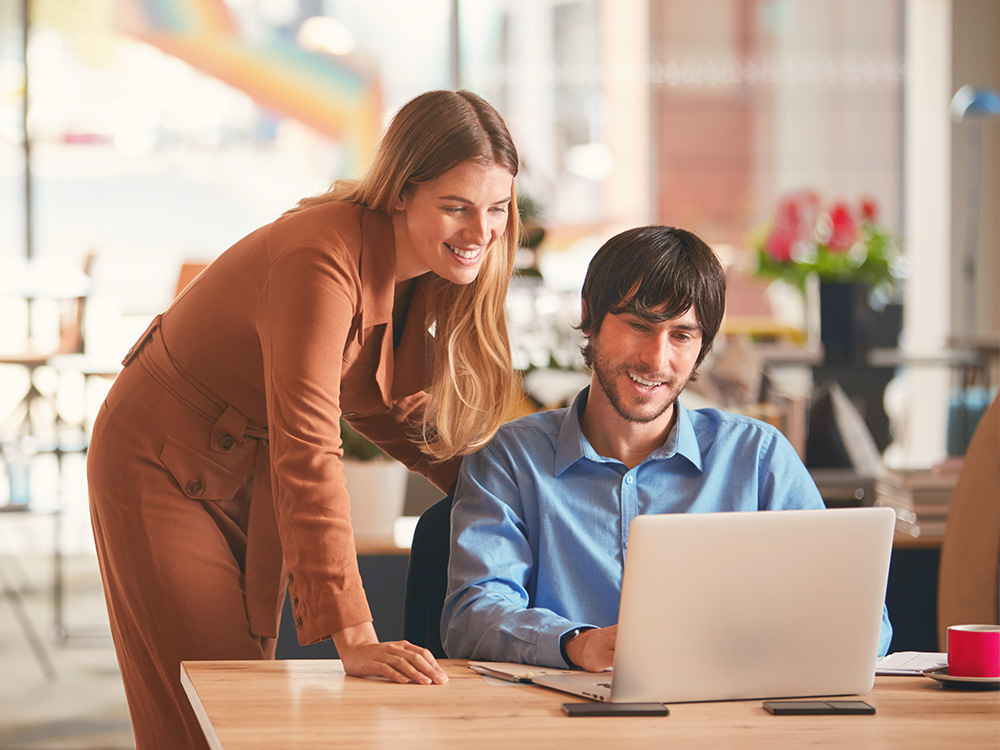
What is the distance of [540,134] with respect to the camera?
28.5 ft

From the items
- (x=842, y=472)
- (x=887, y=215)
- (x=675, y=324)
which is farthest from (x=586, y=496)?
(x=887, y=215)

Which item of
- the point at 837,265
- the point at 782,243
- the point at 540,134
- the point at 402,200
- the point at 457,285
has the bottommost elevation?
the point at 457,285

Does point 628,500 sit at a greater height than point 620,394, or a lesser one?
lesser

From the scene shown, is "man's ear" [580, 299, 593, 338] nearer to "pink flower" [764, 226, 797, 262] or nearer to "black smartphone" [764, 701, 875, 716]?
"black smartphone" [764, 701, 875, 716]

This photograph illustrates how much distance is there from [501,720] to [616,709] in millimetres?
121

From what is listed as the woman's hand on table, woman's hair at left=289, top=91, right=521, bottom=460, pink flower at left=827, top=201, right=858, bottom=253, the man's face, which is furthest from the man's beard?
pink flower at left=827, top=201, right=858, bottom=253

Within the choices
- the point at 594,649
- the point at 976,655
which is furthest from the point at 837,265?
the point at 594,649

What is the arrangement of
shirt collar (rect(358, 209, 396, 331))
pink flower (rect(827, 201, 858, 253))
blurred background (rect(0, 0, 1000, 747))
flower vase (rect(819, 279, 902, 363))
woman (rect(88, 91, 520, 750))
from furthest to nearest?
blurred background (rect(0, 0, 1000, 747)) < pink flower (rect(827, 201, 858, 253)) < flower vase (rect(819, 279, 902, 363)) < shirt collar (rect(358, 209, 396, 331)) < woman (rect(88, 91, 520, 750))

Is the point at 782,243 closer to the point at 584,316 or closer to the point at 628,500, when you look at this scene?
the point at 584,316

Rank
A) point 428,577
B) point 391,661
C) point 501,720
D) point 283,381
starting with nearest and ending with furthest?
point 501,720 < point 391,661 < point 283,381 < point 428,577

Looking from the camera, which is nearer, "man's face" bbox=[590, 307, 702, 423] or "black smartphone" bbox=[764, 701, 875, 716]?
"black smartphone" bbox=[764, 701, 875, 716]

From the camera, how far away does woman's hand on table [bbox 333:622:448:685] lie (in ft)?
4.47

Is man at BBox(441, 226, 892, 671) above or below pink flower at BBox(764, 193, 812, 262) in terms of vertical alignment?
below

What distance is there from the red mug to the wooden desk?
0.03 meters
